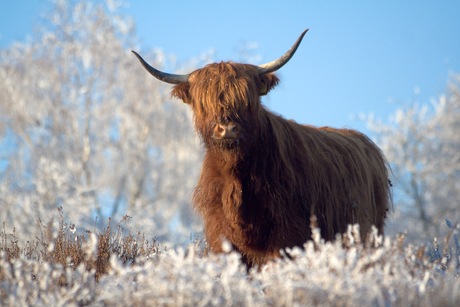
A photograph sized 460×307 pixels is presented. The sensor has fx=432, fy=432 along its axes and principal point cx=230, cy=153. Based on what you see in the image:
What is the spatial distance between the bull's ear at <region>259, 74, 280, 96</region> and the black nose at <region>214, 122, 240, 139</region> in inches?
32.3

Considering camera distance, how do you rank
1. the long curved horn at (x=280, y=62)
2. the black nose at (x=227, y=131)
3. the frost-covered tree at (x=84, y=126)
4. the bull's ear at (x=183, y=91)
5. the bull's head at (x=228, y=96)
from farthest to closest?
the frost-covered tree at (x=84, y=126) → the bull's ear at (x=183, y=91) → the long curved horn at (x=280, y=62) → the bull's head at (x=228, y=96) → the black nose at (x=227, y=131)

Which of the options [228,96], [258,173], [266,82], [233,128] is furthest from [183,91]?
[258,173]

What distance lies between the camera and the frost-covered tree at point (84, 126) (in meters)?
18.8

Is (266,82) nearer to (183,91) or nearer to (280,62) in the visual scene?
(280,62)

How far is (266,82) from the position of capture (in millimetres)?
4453

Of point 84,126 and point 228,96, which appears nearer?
point 228,96

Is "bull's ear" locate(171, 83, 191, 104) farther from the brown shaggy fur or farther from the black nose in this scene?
the black nose

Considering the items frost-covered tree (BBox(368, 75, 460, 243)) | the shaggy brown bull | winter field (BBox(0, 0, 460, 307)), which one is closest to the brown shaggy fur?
the shaggy brown bull

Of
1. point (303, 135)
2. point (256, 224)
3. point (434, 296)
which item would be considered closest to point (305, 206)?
point (256, 224)

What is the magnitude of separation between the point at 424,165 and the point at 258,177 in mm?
20459

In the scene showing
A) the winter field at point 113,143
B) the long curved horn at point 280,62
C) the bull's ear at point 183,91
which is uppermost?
the winter field at point 113,143

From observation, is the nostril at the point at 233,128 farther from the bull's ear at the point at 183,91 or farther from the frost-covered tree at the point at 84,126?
the frost-covered tree at the point at 84,126

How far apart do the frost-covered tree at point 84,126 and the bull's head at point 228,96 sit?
13.8m

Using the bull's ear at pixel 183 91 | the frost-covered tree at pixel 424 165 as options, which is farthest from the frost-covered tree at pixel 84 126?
the bull's ear at pixel 183 91
